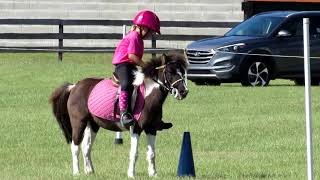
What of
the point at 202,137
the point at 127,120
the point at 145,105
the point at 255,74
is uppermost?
the point at 145,105

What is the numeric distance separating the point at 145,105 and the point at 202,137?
4.17 m

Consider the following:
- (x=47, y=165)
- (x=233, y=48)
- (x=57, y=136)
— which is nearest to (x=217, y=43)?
(x=233, y=48)

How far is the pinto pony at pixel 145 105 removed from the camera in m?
10.9

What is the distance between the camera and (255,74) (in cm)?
2408

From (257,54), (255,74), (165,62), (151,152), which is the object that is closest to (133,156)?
(151,152)

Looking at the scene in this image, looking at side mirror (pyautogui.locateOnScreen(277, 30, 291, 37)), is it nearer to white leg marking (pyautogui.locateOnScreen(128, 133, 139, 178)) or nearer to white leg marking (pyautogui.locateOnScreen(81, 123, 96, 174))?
white leg marking (pyautogui.locateOnScreen(81, 123, 96, 174))

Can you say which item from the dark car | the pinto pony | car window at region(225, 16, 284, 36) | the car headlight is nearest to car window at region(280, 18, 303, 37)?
the dark car

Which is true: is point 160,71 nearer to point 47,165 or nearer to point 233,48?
point 47,165

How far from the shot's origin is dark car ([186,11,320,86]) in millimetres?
23844

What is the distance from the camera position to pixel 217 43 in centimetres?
2408

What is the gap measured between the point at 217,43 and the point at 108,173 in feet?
42.4

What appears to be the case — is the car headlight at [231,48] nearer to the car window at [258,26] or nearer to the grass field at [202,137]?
the grass field at [202,137]

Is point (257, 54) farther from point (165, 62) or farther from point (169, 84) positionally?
point (169, 84)

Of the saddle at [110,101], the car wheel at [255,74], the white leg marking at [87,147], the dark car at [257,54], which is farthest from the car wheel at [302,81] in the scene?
the saddle at [110,101]
